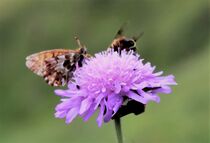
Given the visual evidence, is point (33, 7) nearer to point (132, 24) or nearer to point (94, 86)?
point (132, 24)

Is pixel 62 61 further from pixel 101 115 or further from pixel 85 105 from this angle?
pixel 101 115

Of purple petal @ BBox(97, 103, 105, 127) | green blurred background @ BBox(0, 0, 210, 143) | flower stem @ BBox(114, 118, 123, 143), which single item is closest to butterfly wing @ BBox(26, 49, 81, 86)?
purple petal @ BBox(97, 103, 105, 127)

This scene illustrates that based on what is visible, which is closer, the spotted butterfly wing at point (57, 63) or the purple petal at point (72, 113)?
the purple petal at point (72, 113)

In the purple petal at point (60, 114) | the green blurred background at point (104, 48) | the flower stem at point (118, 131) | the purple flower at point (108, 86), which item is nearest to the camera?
the flower stem at point (118, 131)

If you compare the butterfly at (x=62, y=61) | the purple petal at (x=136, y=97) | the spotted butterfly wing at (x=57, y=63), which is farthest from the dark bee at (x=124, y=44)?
the purple petal at (x=136, y=97)

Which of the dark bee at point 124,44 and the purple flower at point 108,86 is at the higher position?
the dark bee at point 124,44

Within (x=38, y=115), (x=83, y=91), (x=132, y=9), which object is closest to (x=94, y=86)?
(x=83, y=91)

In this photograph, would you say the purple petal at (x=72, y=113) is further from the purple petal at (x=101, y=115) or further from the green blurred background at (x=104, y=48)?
the green blurred background at (x=104, y=48)

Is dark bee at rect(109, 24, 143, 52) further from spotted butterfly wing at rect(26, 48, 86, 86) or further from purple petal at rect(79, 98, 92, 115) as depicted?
purple petal at rect(79, 98, 92, 115)

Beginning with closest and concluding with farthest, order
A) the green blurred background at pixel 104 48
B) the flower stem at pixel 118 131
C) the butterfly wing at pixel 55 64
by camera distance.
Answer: the flower stem at pixel 118 131, the butterfly wing at pixel 55 64, the green blurred background at pixel 104 48
